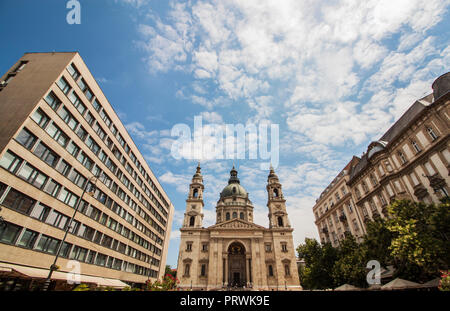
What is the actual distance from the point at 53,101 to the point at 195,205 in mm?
43985

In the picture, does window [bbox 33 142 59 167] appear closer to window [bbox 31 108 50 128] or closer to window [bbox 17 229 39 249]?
window [bbox 31 108 50 128]

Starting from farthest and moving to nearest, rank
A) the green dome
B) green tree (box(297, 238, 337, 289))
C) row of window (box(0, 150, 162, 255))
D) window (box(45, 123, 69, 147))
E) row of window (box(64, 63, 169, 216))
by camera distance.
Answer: the green dome, green tree (box(297, 238, 337, 289)), row of window (box(64, 63, 169, 216)), window (box(45, 123, 69, 147)), row of window (box(0, 150, 162, 255))

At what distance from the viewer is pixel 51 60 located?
23.2m

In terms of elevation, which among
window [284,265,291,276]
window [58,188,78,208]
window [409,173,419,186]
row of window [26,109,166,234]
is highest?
row of window [26,109,166,234]

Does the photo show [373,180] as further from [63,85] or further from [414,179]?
[63,85]

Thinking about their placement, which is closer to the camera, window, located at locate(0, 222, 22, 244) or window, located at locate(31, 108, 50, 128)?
window, located at locate(0, 222, 22, 244)

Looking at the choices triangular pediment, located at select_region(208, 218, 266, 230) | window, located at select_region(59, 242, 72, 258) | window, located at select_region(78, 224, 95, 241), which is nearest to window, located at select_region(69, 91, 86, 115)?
window, located at select_region(78, 224, 95, 241)

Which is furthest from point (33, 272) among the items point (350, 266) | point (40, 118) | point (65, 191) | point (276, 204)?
point (276, 204)

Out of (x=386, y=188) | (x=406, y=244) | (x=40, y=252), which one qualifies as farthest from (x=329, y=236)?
(x=40, y=252)

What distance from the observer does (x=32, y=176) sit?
18.9 metres

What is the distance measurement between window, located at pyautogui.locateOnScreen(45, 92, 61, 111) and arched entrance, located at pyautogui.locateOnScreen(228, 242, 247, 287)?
49.9 m

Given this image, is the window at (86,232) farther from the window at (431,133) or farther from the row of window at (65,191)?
the window at (431,133)

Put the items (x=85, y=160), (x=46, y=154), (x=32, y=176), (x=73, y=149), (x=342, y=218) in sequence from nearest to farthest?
1. (x=32, y=176)
2. (x=46, y=154)
3. (x=73, y=149)
4. (x=85, y=160)
5. (x=342, y=218)

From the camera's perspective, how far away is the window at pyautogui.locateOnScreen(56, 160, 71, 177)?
21766 mm
